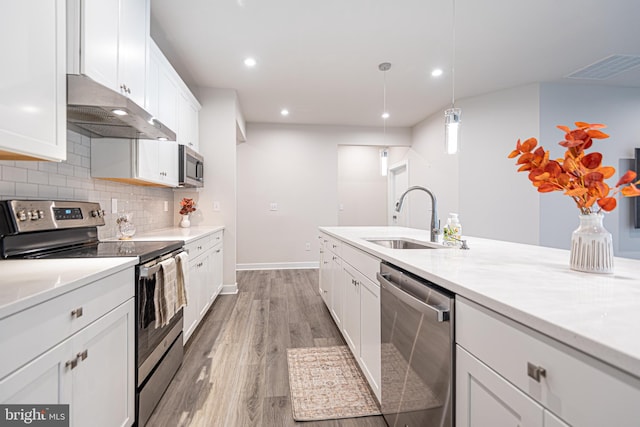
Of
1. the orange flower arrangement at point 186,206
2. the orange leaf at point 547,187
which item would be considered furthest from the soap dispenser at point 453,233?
the orange flower arrangement at point 186,206

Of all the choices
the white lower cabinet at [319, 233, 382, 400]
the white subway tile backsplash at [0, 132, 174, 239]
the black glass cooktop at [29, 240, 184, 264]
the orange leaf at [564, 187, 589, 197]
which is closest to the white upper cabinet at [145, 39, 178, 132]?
the white subway tile backsplash at [0, 132, 174, 239]

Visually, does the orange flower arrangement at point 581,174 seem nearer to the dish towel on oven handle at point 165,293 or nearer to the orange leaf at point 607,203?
the orange leaf at point 607,203

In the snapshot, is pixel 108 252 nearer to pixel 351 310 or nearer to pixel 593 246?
pixel 351 310

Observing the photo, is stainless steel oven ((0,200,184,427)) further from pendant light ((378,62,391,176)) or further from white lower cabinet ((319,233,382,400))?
pendant light ((378,62,391,176))

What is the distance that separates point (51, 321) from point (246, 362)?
4.93ft

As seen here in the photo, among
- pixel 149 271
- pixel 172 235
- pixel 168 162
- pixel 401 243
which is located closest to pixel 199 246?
pixel 172 235

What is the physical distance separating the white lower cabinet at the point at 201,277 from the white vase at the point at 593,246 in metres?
2.20

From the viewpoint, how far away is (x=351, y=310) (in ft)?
7.06

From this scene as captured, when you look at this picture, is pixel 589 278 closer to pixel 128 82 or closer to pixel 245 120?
pixel 128 82

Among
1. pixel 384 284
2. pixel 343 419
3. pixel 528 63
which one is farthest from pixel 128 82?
pixel 528 63

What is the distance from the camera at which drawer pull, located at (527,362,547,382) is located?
0.63 metres

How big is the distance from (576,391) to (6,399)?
4.22ft

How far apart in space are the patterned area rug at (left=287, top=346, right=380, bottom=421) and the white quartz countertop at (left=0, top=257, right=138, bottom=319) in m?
1.22

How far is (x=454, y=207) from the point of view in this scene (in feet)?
15.4
